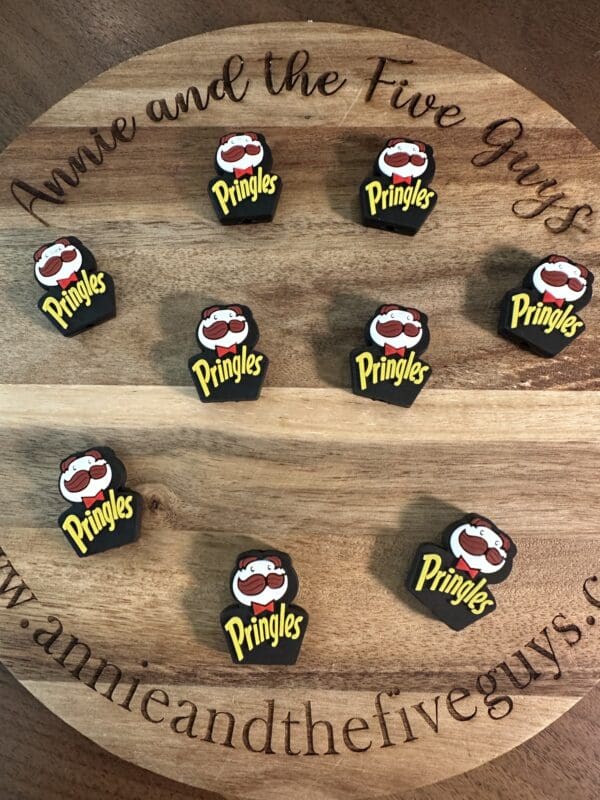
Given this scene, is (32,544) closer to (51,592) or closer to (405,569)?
(51,592)

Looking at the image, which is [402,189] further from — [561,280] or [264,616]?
[264,616]

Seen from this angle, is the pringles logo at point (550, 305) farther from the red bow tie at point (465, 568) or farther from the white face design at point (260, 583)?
the white face design at point (260, 583)

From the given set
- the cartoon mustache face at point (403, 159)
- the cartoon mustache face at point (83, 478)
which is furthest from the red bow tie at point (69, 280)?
the cartoon mustache face at point (403, 159)

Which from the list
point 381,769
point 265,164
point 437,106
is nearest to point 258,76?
point 265,164

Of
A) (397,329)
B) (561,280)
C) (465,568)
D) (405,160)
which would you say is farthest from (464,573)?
(405,160)

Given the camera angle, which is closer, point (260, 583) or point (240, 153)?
point (260, 583)

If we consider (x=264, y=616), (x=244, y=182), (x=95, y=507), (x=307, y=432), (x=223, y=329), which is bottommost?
(x=264, y=616)

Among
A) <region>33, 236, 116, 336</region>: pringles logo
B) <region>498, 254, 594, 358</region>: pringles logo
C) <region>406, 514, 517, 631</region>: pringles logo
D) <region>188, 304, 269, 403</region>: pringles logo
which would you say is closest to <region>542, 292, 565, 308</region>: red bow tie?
<region>498, 254, 594, 358</region>: pringles logo

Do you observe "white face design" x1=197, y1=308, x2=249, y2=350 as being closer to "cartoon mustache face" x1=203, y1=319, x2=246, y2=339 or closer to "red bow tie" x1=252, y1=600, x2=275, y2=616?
"cartoon mustache face" x1=203, y1=319, x2=246, y2=339
